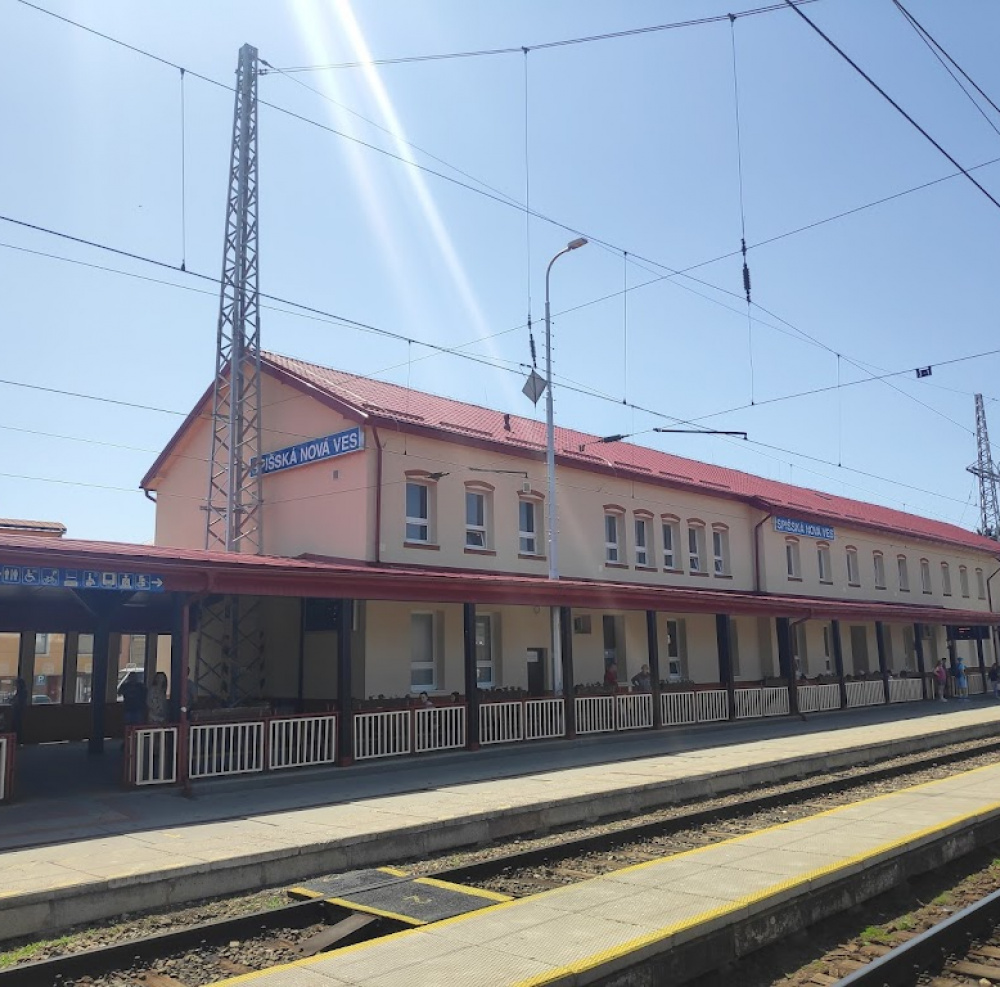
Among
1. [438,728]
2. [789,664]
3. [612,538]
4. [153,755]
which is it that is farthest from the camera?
[612,538]

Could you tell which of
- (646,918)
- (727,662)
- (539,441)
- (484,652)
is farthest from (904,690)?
(646,918)

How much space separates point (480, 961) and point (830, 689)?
77.6 feet

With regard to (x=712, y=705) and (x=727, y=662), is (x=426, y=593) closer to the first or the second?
(x=712, y=705)

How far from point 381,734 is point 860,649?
81.8 ft

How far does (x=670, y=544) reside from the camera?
27.5 meters

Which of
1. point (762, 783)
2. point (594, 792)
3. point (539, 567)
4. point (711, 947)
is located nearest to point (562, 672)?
point (539, 567)

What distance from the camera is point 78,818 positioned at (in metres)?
11.2

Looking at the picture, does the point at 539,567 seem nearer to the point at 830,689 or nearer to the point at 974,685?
the point at 830,689

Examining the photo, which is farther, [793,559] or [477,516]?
[793,559]

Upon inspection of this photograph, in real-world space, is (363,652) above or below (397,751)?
above

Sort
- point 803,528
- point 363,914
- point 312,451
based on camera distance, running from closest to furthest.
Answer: point 363,914 < point 312,451 < point 803,528

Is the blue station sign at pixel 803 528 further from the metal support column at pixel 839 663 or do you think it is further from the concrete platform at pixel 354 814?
the concrete platform at pixel 354 814

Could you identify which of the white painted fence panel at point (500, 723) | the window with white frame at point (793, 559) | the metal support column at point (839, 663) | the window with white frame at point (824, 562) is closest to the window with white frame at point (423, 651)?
the white painted fence panel at point (500, 723)

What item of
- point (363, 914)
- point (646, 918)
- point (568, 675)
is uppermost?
point (568, 675)
